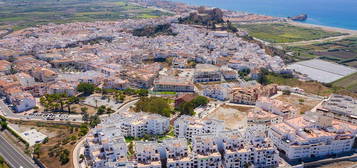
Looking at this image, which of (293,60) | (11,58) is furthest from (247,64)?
(11,58)

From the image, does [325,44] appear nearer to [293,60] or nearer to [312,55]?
[312,55]

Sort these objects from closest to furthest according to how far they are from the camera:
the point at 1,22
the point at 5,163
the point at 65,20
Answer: the point at 5,163, the point at 1,22, the point at 65,20

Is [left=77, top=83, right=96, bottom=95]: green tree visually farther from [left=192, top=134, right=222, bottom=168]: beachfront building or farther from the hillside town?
[left=192, top=134, right=222, bottom=168]: beachfront building

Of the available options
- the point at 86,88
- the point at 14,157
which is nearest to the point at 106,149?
the point at 14,157

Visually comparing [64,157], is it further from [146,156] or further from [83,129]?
[146,156]

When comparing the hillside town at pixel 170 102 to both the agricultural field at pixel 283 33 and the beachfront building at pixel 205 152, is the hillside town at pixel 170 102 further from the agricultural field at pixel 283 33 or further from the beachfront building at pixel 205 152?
the agricultural field at pixel 283 33

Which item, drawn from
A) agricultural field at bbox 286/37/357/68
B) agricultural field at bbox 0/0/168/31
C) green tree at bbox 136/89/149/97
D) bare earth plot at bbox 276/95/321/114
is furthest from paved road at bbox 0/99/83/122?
agricultural field at bbox 0/0/168/31
